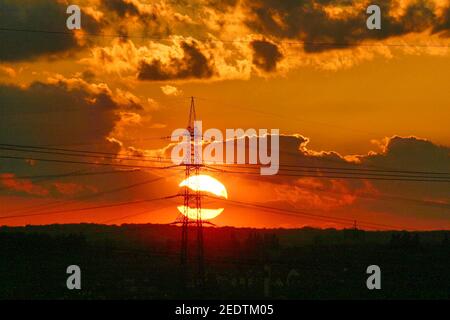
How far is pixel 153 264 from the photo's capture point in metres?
162

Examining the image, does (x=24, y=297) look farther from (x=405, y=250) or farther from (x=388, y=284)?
(x=405, y=250)

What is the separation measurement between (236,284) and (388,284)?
884 inches
